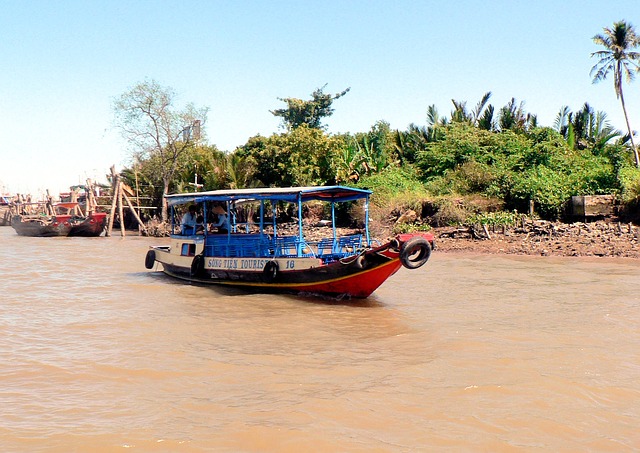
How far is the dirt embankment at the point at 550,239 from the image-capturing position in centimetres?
1717

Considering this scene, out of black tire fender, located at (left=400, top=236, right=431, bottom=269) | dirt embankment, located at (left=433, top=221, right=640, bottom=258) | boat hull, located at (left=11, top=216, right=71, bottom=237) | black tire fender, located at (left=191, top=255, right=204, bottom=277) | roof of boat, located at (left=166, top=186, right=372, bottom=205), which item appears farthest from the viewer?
boat hull, located at (left=11, top=216, right=71, bottom=237)

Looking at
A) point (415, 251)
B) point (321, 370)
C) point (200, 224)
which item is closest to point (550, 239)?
point (415, 251)

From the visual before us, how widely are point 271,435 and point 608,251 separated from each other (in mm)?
15206

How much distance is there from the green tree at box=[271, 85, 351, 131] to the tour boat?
23682 millimetres

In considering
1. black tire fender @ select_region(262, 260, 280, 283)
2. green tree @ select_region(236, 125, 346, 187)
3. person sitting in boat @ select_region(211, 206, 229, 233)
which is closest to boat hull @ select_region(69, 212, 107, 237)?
green tree @ select_region(236, 125, 346, 187)

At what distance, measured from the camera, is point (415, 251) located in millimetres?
9805

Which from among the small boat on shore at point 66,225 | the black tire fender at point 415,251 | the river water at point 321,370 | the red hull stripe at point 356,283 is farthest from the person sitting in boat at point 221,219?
the small boat on shore at point 66,225

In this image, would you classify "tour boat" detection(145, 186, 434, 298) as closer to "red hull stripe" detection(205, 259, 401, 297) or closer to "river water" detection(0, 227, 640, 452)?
"red hull stripe" detection(205, 259, 401, 297)

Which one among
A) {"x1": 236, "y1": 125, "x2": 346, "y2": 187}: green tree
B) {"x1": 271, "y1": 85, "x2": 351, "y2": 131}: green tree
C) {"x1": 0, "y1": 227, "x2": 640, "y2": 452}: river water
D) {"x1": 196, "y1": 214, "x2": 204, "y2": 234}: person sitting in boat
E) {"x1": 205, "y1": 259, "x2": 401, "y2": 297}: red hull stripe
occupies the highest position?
{"x1": 271, "y1": 85, "x2": 351, "y2": 131}: green tree

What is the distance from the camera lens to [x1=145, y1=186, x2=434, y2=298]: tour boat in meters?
10.1

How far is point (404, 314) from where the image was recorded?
974 cm

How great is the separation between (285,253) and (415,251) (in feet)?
9.53

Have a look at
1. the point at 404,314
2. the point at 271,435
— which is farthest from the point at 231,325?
the point at 271,435

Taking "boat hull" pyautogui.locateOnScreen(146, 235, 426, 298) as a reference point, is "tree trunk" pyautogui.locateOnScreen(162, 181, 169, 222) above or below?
above
